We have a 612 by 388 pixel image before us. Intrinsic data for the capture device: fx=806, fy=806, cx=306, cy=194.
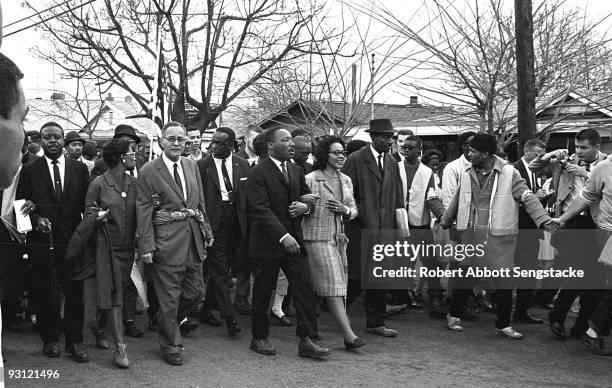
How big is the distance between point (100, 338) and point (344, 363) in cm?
225

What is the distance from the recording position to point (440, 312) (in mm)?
9156

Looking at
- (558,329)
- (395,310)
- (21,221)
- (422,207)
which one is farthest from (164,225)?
(558,329)

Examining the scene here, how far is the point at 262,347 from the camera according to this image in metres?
7.23

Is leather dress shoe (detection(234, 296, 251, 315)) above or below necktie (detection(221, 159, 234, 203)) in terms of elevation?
below

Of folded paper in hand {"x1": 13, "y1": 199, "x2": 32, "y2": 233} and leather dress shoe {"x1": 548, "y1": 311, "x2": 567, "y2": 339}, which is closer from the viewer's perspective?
folded paper in hand {"x1": 13, "y1": 199, "x2": 32, "y2": 233}

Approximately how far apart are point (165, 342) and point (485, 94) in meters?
7.00

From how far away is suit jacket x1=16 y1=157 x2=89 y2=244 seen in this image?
22.4ft

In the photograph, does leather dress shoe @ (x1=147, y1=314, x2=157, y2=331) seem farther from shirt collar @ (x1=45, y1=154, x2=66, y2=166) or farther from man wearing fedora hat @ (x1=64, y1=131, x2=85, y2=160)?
man wearing fedora hat @ (x1=64, y1=131, x2=85, y2=160)

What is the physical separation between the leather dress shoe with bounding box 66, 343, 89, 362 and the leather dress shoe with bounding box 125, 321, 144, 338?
3.27 ft

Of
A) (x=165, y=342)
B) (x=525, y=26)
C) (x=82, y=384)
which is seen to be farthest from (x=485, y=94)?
(x=82, y=384)

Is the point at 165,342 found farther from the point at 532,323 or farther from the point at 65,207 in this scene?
the point at 532,323

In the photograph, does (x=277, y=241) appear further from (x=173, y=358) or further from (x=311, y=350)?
(x=173, y=358)

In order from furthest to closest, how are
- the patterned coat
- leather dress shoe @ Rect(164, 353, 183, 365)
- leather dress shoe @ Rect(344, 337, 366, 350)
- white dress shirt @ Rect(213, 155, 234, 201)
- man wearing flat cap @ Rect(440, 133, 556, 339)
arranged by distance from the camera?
white dress shirt @ Rect(213, 155, 234, 201) < man wearing flat cap @ Rect(440, 133, 556, 339) < the patterned coat < leather dress shoe @ Rect(344, 337, 366, 350) < leather dress shoe @ Rect(164, 353, 183, 365)

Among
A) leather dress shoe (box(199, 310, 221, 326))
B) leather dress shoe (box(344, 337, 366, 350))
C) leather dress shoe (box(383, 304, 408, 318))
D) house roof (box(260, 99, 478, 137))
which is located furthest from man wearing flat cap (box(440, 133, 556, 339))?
house roof (box(260, 99, 478, 137))
